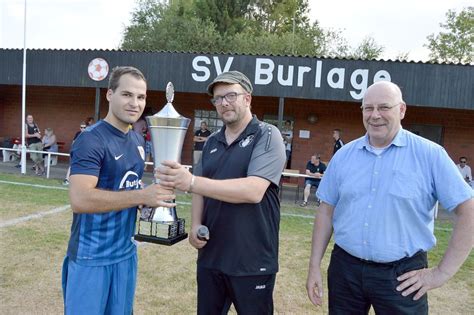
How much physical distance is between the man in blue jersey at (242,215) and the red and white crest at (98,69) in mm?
10186

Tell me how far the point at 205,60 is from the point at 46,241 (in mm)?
6680

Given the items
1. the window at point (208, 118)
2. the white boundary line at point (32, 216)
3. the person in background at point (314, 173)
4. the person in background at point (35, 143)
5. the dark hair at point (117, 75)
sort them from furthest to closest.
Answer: the window at point (208, 118) < the person in background at point (35, 143) < the person in background at point (314, 173) < the white boundary line at point (32, 216) < the dark hair at point (117, 75)

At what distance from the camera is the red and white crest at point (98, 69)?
38.4ft

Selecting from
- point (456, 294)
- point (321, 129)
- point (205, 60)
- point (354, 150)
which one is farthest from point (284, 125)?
point (354, 150)

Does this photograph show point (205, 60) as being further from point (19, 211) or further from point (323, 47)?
point (323, 47)

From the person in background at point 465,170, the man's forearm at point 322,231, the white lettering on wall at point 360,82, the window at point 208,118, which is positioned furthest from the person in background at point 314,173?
the man's forearm at point 322,231

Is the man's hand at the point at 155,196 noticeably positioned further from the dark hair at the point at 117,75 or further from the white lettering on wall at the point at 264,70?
the white lettering on wall at the point at 264,70

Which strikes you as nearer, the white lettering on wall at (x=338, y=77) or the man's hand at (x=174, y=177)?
the man's hand at (x=174, y=177)

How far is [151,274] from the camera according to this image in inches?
182

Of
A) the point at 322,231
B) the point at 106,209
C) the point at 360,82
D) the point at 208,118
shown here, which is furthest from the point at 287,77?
the point at 106,209

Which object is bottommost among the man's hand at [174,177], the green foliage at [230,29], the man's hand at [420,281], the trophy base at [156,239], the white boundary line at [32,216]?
the white boundary line at [32,216]

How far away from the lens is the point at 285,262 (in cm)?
529

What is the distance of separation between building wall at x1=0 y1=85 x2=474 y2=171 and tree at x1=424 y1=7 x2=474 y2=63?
31674 millimetres

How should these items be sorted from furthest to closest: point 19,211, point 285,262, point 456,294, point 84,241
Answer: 1. point 19,211
2. point 285,262
3. point 456,294
4. point 84,241
